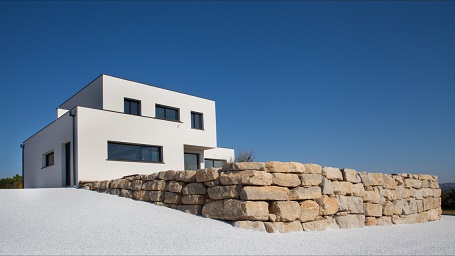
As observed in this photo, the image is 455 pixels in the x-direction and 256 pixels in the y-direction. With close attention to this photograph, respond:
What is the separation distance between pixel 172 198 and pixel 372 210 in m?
5.36

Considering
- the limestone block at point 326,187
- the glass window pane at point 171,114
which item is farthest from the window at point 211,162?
the limestone block at point 326,187

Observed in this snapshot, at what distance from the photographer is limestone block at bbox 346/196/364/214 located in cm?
868

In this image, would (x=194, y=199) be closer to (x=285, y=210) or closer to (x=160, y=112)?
(x=285, y=210)

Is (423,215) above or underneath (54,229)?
underneath

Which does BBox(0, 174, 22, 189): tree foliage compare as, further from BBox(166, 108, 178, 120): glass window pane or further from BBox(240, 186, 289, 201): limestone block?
BBox(240, 186, 289, 201): limestone block

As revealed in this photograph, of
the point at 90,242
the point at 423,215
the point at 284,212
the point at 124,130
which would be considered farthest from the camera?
the point at 124,130

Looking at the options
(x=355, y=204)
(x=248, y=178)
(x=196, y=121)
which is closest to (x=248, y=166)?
(x=248, y=178)

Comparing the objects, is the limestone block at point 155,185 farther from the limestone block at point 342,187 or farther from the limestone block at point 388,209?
the limestone block at point 388,209

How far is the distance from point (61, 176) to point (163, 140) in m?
4.44

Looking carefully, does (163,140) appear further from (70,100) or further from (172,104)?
(70,100)

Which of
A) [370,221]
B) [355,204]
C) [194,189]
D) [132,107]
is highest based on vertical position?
[132,107]

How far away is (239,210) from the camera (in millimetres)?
7020

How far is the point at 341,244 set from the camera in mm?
6285

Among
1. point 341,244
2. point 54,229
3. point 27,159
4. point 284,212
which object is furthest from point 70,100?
point 341,244
